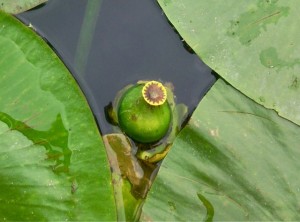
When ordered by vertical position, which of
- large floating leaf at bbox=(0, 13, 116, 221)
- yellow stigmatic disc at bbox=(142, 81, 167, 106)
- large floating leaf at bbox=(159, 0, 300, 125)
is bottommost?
large floating leaf at bbox=(0, 13, 116, 221)

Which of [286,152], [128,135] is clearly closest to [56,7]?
[128,135]

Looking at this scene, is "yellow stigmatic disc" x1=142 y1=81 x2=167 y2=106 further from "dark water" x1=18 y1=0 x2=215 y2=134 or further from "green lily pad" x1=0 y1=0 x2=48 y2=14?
"green lily pad" x1=0 y1=0 x2=48 y2=14

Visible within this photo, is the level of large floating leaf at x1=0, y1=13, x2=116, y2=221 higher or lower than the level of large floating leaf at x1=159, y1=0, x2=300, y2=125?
lower

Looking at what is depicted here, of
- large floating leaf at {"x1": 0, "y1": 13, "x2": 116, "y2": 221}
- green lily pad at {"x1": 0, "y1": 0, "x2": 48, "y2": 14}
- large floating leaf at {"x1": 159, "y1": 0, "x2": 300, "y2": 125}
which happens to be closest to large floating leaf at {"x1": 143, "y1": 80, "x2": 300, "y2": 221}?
large floating leaf at {"x1": 159, "y1": 0, "x2": 300, "y2": 125}

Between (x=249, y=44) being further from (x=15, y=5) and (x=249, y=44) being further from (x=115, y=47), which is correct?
(x=15, y=5)

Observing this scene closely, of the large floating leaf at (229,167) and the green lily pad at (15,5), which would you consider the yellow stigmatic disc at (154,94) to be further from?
the green lily pad at (15,5)

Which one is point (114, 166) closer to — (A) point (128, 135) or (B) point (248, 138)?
(A) point (128, 135)
